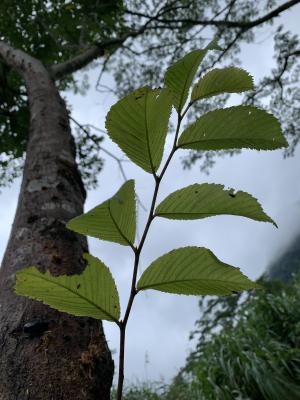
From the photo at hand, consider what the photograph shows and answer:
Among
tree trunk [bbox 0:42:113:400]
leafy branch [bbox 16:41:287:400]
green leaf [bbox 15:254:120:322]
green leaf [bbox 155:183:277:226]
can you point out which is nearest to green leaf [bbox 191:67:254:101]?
leafy branch [bbox 16:41:287:400]

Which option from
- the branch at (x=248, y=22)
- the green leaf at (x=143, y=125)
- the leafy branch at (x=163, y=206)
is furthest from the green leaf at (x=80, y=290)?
the branch at (x=248, y=22)

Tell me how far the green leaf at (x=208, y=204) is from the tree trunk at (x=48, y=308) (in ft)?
0.92

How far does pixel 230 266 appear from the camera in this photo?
1.22 ft

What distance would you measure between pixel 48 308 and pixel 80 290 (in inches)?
12.4

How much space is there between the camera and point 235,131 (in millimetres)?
416

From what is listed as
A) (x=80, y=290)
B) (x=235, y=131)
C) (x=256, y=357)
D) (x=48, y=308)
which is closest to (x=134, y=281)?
(x=80, y=290)

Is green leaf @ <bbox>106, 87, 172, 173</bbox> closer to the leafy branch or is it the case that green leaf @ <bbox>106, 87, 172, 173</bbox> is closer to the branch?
the leafy branch

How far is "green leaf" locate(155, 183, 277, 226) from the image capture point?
40 cm

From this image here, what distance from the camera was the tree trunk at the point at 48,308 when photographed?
20.5 inches

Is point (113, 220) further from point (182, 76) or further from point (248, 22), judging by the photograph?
point (248, 22)

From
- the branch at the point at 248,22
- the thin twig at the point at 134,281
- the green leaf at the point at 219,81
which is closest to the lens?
the thin twig at the point at 134,281

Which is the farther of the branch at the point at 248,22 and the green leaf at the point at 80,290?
the branch at the point at 248,22

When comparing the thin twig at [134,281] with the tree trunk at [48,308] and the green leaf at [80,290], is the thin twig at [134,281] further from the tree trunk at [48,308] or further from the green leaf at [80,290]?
the tree trunk at [48,308]

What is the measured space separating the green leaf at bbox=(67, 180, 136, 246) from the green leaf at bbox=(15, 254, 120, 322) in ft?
0.08
